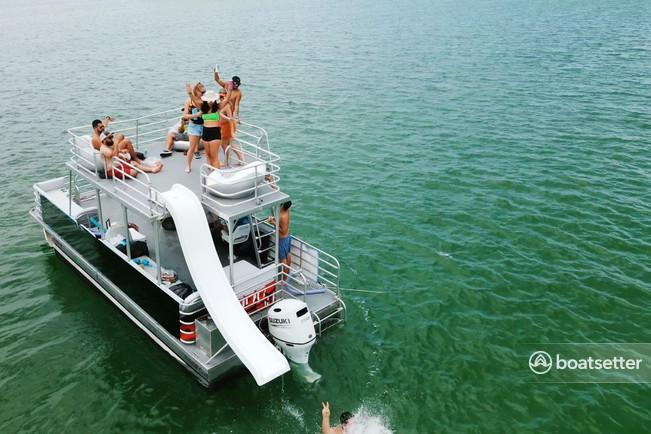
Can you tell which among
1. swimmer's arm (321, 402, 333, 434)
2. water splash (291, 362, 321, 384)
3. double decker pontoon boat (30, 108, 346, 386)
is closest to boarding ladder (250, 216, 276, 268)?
double decker pontoon boat (30, 108, 346, 386)

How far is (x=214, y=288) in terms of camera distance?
1115cm

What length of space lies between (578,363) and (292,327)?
23.1 ft

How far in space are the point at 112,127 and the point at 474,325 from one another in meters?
21.5

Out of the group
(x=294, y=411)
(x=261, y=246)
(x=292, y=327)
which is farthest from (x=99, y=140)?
(x=294, y=411)

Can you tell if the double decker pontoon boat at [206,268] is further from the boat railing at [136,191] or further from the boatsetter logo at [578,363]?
the boatsetter logo at [578,363]

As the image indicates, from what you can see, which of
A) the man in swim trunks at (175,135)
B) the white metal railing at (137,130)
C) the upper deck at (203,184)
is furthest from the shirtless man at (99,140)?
the man in swim trunks at (175,135)

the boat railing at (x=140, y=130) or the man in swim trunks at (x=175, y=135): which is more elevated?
the man in swim trunks at (x=175, y=135)

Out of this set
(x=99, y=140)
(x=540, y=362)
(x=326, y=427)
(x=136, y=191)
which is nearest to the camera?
(x=326, y=427)

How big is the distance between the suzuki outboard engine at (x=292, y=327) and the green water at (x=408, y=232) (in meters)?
0.99

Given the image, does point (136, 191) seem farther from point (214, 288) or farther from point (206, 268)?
point (214, 288)

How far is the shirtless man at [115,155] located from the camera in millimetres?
12672

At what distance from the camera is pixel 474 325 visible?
14.2m

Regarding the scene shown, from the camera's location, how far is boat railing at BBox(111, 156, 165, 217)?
11562 mm

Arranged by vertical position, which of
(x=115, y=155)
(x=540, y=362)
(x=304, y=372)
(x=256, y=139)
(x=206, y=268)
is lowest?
(x=304, y=372)
